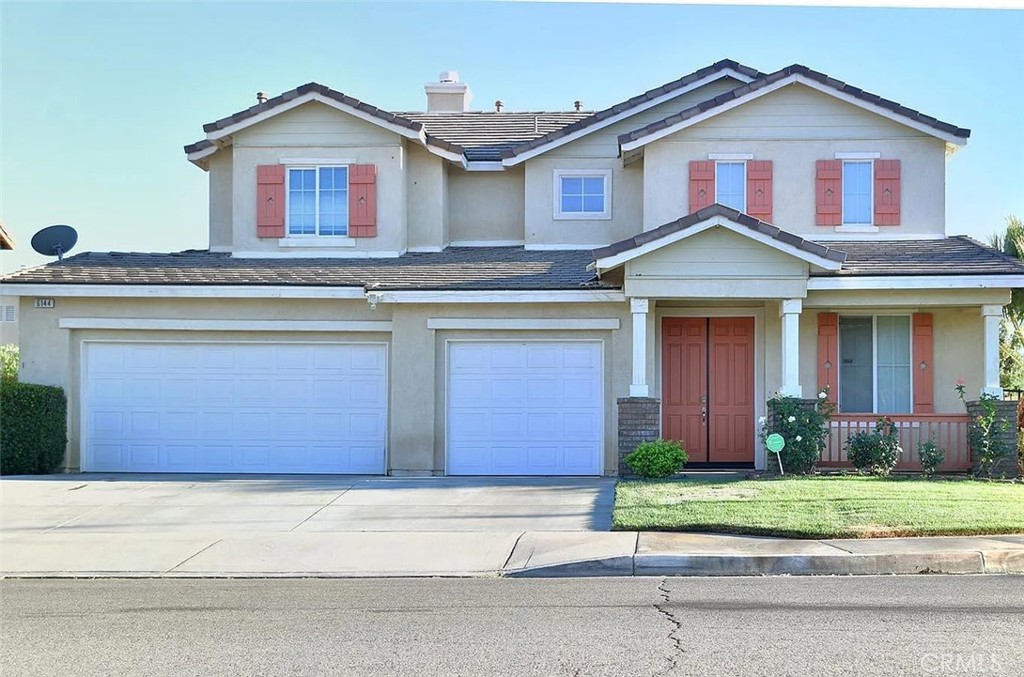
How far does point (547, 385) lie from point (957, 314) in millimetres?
6604

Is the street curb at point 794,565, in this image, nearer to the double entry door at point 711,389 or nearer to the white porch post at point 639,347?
the white porch post at point 639,347

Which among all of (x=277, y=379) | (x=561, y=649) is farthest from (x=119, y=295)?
(x=561, y=649)

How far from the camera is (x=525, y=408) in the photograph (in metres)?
18.2

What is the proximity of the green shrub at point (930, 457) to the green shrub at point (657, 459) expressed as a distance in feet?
11.4

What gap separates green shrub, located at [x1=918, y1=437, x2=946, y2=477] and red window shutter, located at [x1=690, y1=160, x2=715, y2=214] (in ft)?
18.0

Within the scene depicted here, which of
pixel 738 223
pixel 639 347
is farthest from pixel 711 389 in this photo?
pixel 738 223

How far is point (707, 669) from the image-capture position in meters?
6.93

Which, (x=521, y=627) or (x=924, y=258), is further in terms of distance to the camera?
(x=924, y=258)

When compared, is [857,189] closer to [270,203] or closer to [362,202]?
[362,202]

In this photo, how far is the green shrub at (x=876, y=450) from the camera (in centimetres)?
1655

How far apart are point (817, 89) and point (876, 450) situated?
6333mm

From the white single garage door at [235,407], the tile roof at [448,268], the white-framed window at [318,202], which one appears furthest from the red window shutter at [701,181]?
the white-framed window at [318,202]

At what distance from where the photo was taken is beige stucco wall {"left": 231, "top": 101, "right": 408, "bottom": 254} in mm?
20266

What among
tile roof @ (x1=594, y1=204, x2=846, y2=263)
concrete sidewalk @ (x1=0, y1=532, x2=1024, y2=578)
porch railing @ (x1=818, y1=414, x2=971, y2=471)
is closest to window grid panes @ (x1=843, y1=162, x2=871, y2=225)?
tile roof @ (x1=594, y1=204, x2=846, y2=263)
